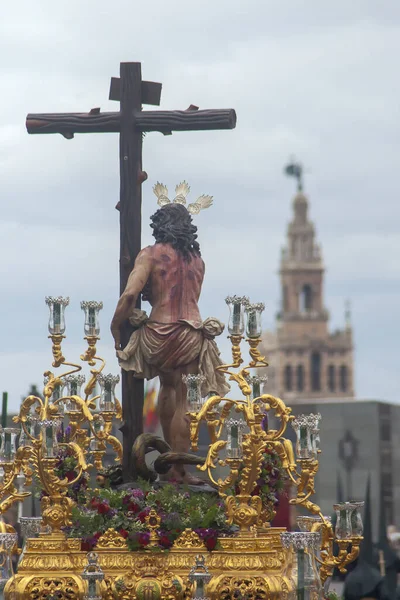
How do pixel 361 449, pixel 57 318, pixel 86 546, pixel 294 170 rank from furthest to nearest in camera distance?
pixel 294 170, pixel 361 449, pixel 57 318, pixel 86 546

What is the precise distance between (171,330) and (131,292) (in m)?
0.62

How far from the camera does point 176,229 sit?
841 inches

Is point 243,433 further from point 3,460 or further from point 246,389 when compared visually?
point 3,460

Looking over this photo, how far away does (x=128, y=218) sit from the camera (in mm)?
21656

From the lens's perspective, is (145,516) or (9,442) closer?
(145,516)

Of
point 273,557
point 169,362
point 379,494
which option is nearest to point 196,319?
point 169,362

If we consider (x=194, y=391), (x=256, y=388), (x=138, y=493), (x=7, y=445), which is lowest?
(x=138, y=493)

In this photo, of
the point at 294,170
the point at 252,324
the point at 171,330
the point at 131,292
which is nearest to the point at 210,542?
the point at 252,324

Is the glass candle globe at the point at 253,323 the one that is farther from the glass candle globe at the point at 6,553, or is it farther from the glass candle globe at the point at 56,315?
the glass candle globe at the point at 6,553

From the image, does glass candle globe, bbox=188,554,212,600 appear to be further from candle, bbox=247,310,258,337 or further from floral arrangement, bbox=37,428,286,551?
candle, bbox=247,310,258,337

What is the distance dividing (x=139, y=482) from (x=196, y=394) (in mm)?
1553

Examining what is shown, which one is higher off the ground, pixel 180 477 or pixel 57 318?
pixel 57 318

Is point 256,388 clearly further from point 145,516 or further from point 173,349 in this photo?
point 145,516

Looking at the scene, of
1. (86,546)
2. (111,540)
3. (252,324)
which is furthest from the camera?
(252,324)
